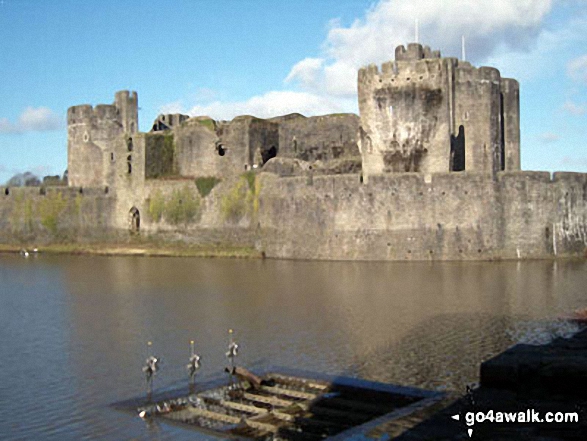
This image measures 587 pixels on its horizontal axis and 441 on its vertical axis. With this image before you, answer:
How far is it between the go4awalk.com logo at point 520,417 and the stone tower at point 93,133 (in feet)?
121

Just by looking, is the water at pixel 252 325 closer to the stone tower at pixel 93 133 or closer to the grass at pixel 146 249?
the grass at pixel 146 249

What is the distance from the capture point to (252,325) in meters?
14.1

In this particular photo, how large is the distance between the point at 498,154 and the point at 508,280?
1126cm

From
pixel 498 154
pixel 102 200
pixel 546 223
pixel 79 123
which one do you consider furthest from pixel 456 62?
pixel 79 123

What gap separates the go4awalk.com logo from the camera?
654 cm

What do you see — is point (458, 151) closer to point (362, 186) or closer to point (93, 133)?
point (362, 186)

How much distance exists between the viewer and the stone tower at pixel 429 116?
27438 mm

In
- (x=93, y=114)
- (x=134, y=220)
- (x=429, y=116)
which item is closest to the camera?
(x=429, y=116)

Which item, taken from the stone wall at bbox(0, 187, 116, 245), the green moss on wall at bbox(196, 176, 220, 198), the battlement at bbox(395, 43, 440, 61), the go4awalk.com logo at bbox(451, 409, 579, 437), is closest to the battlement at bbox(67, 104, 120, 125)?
the stone wall at bbox(0, 187, 116, 245)

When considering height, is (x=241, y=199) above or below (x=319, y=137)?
below

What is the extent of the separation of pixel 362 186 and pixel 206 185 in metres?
8.06

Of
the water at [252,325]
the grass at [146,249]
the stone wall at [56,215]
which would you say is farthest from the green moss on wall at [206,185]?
the water at [252,325]

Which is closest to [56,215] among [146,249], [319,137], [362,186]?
[146,249]

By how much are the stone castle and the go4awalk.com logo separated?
18.8 m
